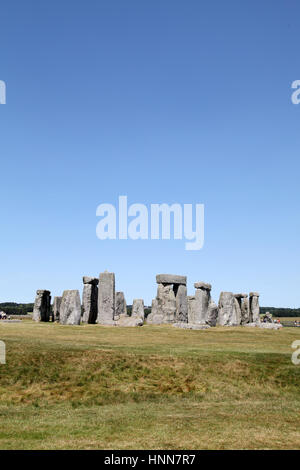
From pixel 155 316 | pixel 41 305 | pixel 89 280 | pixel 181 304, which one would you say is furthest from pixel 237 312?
pixel 41 305

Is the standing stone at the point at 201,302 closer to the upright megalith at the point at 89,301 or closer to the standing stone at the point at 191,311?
the standing stone at the point at 191,311

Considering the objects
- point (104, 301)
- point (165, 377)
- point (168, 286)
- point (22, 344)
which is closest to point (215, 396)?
point (165, 377)

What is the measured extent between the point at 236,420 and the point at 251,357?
7.02 m

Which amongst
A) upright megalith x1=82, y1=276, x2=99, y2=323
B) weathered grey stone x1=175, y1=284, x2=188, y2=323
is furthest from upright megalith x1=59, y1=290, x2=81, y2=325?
weathered grey stone x1=175, y1=284, x2=188, y2=323

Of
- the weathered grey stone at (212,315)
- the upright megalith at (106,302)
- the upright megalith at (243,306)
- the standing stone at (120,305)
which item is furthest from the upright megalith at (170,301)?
the upright megalith at (243,306)

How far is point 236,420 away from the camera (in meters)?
11.9

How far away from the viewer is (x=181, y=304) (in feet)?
122

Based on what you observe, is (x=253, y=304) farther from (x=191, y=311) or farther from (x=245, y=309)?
(x=191, y=311)

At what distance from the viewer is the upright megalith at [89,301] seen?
3403 cm

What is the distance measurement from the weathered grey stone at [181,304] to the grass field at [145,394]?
1390 centimetres

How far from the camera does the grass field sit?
1027 cm

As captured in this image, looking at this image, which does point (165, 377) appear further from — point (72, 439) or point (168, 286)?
point (168, 286)

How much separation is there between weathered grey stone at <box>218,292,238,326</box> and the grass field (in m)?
14.5

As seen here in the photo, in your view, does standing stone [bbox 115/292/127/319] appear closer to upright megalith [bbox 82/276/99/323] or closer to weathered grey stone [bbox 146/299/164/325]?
weathered grey stone [bbox 146/299/164/325]
